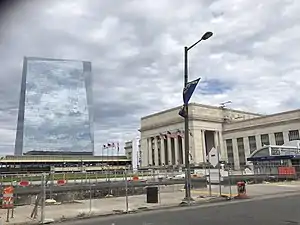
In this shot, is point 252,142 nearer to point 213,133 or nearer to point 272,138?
point 272,138

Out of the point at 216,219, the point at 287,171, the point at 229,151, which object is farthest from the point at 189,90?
the point at 229,151

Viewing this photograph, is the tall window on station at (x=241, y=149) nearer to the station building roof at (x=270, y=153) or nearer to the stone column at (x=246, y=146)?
the stone column at (x=246, y=146)

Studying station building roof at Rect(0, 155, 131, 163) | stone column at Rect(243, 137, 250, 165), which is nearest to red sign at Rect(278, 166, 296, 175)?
stone column at Rect(243, 137, 250, 165)

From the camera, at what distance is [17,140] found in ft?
385

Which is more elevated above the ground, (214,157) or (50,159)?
(50,159)

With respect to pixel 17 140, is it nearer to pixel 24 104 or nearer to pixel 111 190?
pixel 24 104

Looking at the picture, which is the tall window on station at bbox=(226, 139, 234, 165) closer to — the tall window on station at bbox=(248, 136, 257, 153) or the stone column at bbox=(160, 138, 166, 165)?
the tall window on station at bbox=(248, 136, 257, 153)

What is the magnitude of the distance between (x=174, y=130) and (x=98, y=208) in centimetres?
10286

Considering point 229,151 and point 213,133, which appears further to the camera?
point 213,133

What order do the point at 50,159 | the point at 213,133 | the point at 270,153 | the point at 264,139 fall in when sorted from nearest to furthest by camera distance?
the point at 270,153, the point at 264,139, the point at 50,159, the point at 213,133

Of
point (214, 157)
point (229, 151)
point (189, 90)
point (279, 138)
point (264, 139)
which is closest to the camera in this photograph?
point (189, 90)

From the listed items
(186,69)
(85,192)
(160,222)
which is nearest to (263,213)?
(160,222)

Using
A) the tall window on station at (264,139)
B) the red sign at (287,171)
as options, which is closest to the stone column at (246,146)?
the tall window on station at (264,139)

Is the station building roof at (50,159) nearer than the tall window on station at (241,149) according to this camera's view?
No
